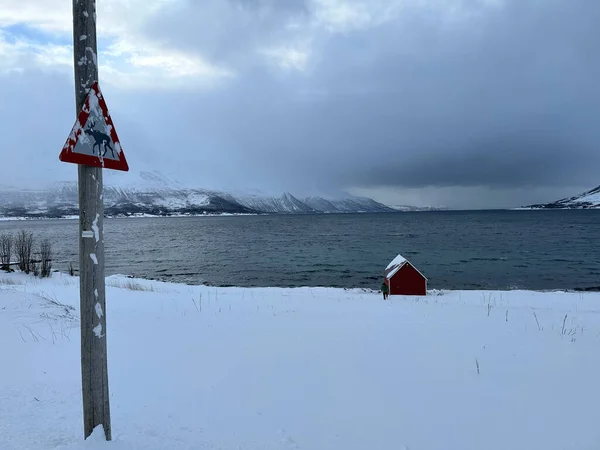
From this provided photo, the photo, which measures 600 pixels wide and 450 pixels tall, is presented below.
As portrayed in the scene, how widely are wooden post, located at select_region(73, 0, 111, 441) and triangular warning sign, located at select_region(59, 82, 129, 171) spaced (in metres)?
0.10

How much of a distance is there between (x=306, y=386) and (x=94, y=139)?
4.30 m

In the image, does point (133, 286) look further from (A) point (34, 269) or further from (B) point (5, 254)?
(B) point (5, 254)

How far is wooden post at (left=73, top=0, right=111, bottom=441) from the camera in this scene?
10.4ft

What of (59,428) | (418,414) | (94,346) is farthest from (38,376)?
(418,414)

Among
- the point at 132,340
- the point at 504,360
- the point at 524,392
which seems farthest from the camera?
the point at 132,340

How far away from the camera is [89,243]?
10.4ft

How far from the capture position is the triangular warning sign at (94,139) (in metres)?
3.01

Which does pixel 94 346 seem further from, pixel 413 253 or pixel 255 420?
pixel 413 253

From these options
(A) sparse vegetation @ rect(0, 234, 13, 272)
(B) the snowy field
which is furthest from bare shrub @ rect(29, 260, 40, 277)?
(B) the snowy field

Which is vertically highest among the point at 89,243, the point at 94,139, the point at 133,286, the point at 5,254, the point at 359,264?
the point at 94,139

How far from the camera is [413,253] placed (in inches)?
2083

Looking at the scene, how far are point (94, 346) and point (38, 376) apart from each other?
119 inches

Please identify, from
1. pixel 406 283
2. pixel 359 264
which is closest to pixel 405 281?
pixel 406 283

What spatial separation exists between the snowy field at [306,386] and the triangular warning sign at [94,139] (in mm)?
2631
